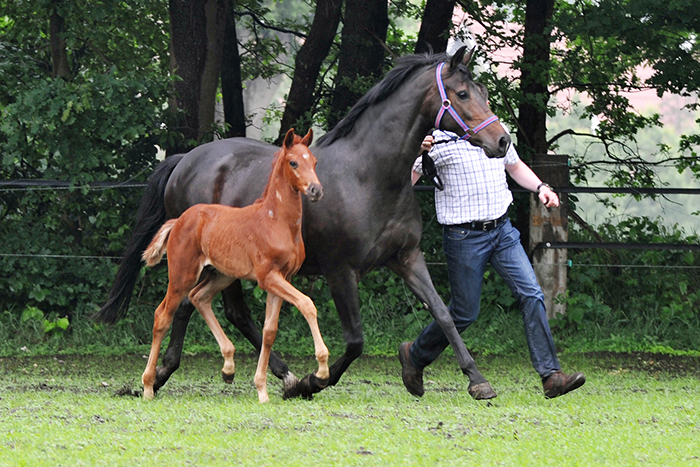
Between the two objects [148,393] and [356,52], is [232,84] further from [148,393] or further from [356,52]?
[148,393]

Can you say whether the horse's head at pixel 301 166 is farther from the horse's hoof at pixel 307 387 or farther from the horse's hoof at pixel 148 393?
the horse's hoof at pixel 148 393

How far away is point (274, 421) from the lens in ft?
15.8

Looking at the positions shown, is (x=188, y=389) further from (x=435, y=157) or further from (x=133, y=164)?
(x=133, y=164)

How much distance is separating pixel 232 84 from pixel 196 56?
5.07ft

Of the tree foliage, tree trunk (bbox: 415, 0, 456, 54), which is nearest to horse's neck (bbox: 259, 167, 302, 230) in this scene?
the tree foliage

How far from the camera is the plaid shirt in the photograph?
6.02 metres

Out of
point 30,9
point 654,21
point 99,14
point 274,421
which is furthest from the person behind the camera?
point 30,9

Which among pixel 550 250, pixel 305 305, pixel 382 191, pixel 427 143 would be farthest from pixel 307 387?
pixel 550 250

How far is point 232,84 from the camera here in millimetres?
11766

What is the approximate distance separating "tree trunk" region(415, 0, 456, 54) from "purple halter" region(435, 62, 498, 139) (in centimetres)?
508

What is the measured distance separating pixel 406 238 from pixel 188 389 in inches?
78.0

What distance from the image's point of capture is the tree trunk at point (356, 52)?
1077 cm

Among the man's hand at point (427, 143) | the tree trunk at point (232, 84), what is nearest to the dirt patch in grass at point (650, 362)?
the man's hand at point (427, 143)

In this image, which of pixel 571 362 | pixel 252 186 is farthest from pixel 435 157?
pixel 571 362
